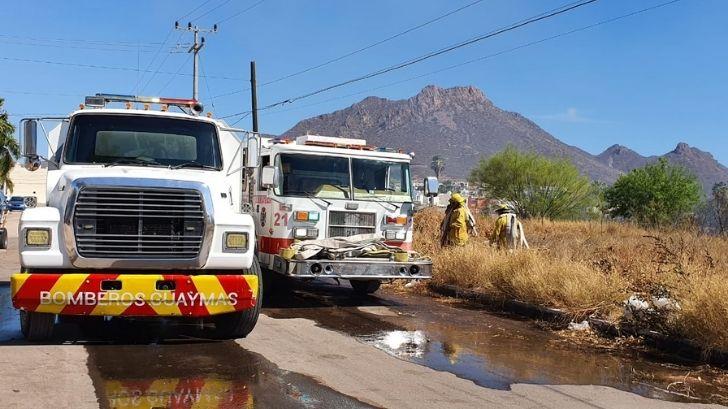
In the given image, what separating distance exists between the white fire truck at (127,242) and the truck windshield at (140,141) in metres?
0.02

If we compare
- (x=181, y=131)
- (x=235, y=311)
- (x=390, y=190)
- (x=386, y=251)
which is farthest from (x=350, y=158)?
(x=235, y=311)

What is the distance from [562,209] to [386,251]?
37.6 meters

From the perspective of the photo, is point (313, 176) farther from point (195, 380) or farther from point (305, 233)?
point (195, 380)

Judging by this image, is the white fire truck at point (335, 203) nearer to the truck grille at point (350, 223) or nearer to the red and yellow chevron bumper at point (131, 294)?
the truck grille at point (350, 223)

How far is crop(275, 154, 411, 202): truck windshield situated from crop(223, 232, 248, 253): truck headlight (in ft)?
12.7

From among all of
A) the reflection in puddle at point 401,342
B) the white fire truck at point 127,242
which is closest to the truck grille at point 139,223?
the white fire truck at point 127,242

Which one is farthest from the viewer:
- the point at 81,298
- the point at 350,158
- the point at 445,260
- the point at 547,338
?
the point at 445,260

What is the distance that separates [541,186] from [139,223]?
42331 mm

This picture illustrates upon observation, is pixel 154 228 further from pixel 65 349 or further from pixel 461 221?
pixel 461 221

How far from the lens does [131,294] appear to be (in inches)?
273

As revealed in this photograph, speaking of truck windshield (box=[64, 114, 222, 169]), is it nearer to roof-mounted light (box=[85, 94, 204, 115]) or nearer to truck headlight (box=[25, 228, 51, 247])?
roof-mounted light (box=[85, 94, 204, 115])

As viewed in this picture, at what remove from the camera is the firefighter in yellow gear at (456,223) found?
14.7 m

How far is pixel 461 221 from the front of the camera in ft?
48.9

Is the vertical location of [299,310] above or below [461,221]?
below
